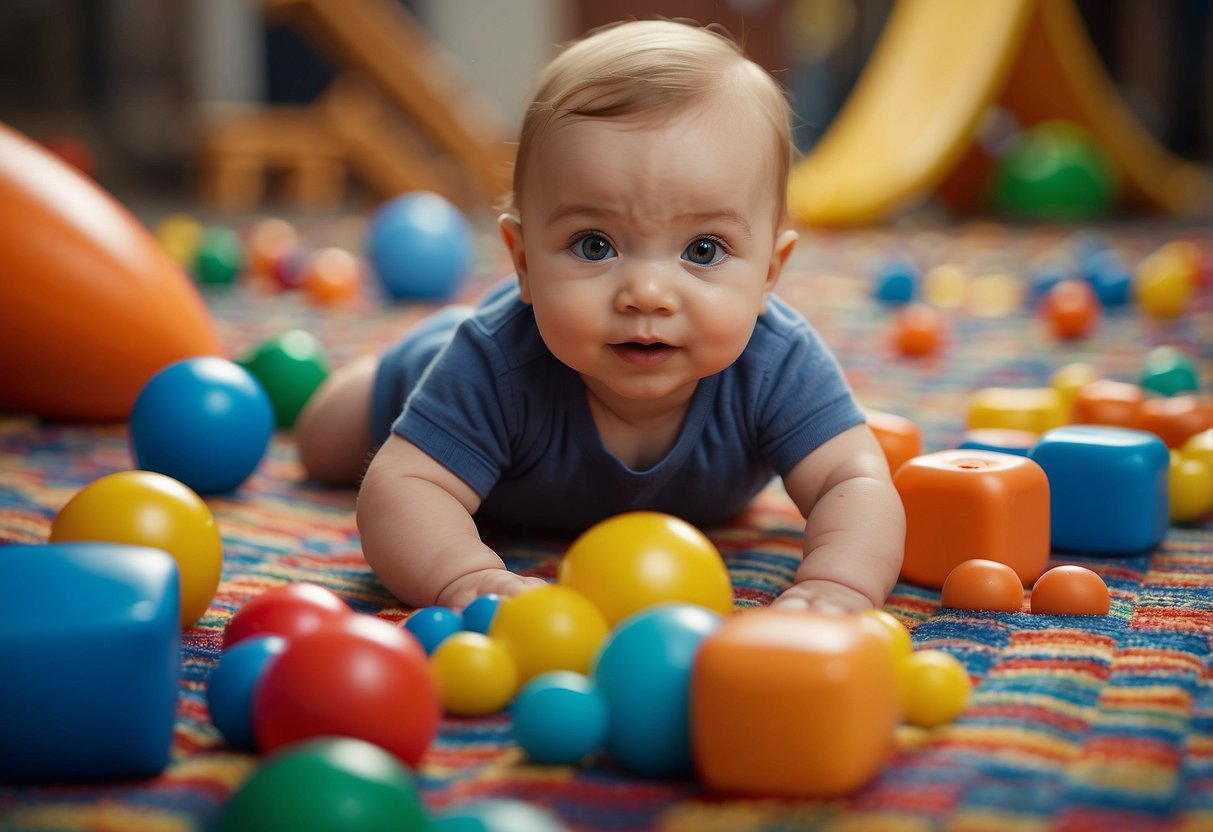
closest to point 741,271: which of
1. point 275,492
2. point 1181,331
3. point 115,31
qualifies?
point 275,492

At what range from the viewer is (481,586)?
0.89 meters

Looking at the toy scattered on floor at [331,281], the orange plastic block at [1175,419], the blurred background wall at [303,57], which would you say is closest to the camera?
the orange plastic block at [1175,419]

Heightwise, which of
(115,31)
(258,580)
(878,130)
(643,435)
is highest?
(115,31)

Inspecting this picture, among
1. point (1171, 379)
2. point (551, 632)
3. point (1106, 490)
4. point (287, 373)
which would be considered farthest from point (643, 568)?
point (1171, 379)

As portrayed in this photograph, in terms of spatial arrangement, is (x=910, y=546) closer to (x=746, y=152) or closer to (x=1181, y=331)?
(x=746, y=152)

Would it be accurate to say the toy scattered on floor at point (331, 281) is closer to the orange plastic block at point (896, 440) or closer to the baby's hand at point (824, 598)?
the orange plastic block at point (896, 440)

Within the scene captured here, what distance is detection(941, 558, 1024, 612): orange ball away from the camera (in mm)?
925

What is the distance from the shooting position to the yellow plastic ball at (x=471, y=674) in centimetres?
75

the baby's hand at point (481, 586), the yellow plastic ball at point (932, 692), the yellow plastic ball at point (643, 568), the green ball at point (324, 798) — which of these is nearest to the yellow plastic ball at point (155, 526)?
the baby's hand at point (481, 586)

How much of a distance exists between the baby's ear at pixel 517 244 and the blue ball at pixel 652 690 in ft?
1.35

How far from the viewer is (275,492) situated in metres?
1.34

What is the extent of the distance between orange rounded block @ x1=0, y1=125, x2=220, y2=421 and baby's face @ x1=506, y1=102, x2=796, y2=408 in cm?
72

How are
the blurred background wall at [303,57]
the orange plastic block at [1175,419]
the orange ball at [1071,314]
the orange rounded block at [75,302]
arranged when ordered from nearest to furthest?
the orange plastic block at [1175,419] < the orange rounded block at [75,302] < the orange ball at [1071,314] < the blurred background wall at [303,57]

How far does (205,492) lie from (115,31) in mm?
5634
